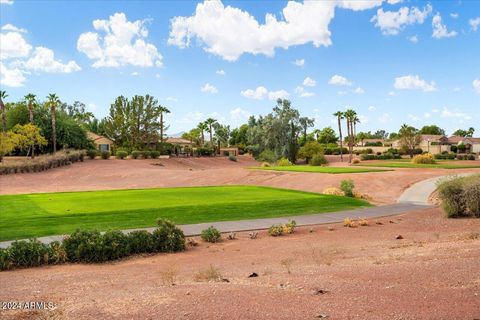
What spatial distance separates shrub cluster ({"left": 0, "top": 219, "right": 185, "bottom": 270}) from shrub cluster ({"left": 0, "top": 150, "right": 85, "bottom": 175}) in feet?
144

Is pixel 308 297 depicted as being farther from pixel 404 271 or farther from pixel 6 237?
pixel 6 237

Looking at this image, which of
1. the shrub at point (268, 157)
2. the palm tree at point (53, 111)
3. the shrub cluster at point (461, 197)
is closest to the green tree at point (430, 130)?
the shrub at point (268, 157)

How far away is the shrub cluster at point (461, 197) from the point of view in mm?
20359

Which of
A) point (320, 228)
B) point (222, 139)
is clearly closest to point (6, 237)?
point (320, 228)

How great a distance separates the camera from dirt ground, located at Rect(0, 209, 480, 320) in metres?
6.82

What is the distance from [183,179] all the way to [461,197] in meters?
30.6

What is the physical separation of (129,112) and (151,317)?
282 ft

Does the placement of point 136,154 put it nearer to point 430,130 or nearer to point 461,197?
point 461,197

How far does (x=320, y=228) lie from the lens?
19.1 metres

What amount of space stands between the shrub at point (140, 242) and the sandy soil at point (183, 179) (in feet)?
58.4

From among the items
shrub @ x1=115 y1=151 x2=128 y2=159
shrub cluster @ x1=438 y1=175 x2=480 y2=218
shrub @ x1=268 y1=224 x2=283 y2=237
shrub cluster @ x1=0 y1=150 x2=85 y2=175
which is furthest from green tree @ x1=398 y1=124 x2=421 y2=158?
shrub @ x1=268 y1=224 x2=283 y2=237

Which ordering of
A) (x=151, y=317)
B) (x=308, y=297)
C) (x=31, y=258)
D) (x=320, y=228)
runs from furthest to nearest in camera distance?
(x=320, y=228)
(x=31, y=258)
(x=308, y=297)
(x=151, y=317)

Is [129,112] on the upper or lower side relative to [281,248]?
upper

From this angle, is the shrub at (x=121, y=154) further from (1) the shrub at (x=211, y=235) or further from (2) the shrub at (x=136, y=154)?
(1) the shrub at (x=211, y=235)
